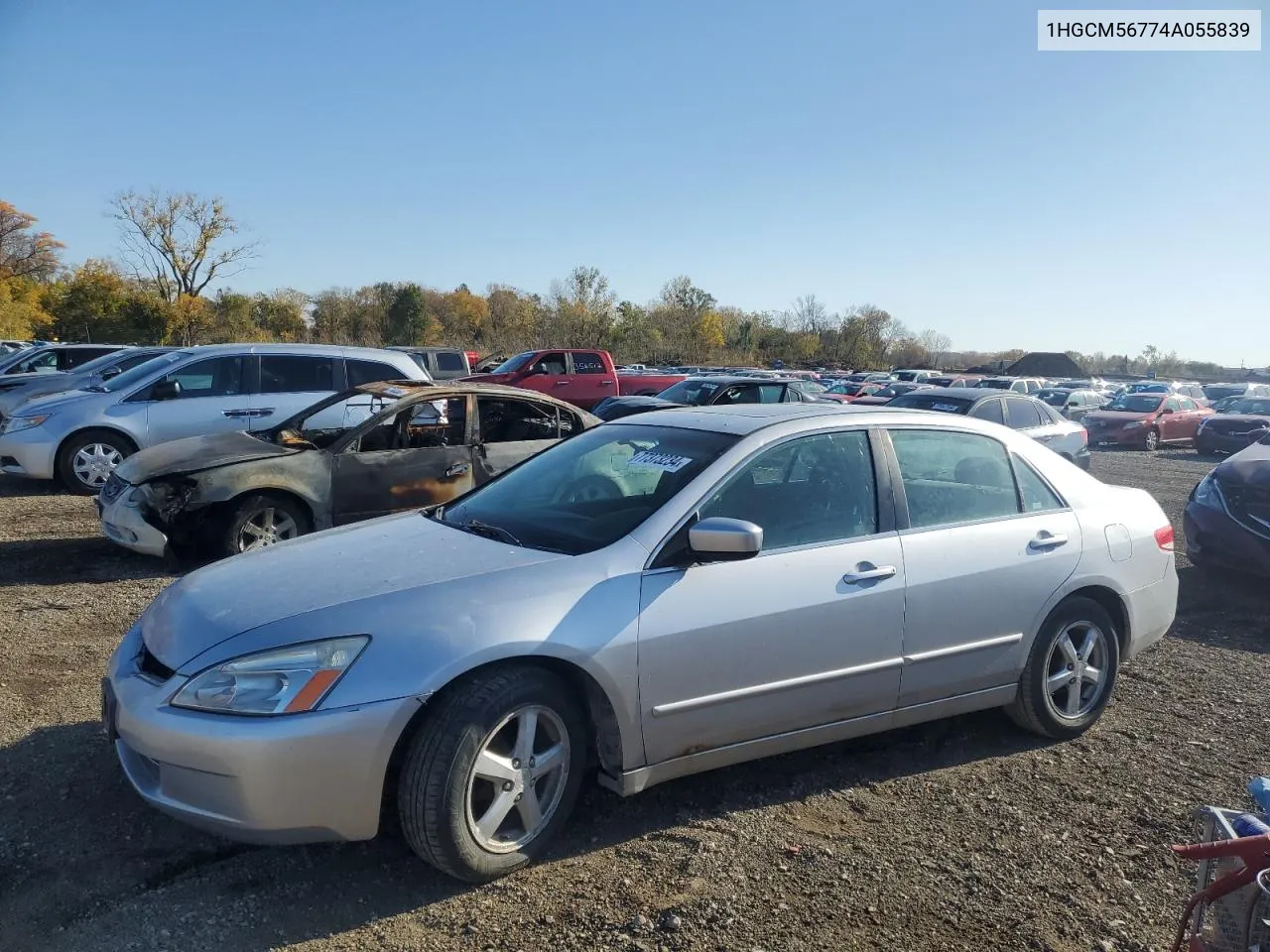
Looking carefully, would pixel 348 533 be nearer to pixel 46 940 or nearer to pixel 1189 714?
pixel 46 940

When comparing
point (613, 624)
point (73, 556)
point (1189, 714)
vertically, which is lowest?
point (1189, 714)

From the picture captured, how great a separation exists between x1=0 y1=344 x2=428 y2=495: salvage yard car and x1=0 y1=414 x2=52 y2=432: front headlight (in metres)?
0.01

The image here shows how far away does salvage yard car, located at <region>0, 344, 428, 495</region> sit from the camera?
10133mm

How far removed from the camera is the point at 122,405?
10.2 meters

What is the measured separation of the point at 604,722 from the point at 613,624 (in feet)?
1.18

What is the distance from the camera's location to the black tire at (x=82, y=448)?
10172mm

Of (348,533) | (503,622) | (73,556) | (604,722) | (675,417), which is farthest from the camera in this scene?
(73,556)

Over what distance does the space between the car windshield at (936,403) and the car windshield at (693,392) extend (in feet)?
13.1

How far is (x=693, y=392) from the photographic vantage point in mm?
17016

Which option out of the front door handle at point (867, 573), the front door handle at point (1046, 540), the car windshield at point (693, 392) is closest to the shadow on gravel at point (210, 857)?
the front door handle at point (867, 573)

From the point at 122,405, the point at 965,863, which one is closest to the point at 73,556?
the point at 122,405

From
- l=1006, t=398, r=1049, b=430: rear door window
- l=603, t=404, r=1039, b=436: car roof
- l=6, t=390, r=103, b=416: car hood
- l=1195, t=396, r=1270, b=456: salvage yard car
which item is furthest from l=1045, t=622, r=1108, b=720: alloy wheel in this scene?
l=1195, t=396, r=1270, b=456: salvage yard car

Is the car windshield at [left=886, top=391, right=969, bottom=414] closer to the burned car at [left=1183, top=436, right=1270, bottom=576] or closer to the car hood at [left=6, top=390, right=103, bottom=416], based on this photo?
the burned car at [left=1183, top=436, right=1270, bottom=576]

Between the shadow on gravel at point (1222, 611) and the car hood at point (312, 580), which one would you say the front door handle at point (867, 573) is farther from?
the shadow on gravel at point (1222, 611)
